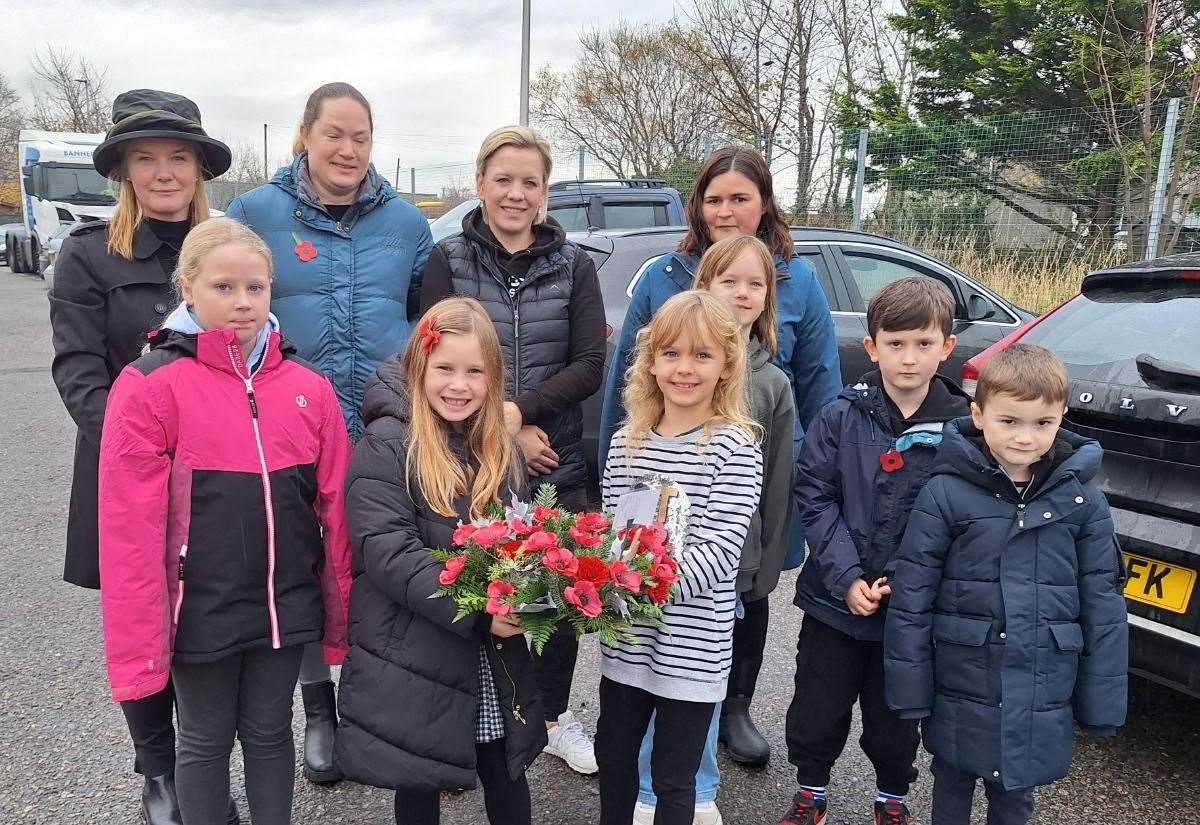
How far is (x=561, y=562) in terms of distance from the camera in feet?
5.65

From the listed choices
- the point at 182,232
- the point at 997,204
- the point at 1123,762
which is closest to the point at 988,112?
the point at 997,204

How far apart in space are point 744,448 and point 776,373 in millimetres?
380

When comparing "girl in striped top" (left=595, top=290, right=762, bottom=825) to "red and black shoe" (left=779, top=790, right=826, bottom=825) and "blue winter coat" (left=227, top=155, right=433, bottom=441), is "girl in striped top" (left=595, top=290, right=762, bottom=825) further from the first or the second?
"blue winter coat" (left=227, top=155, right=433, bottom=441)

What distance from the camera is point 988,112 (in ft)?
50.8

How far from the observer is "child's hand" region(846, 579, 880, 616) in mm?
2227

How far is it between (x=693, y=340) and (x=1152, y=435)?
1597 millimetres

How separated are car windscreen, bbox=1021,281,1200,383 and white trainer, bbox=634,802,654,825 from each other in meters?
2.07

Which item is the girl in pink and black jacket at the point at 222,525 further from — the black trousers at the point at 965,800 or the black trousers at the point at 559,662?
the black trousers at the point at 965,800

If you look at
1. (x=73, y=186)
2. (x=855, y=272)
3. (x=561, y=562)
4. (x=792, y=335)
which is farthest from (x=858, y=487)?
(x=73, y=186)

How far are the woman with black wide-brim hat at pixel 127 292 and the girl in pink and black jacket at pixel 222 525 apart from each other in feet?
1.05

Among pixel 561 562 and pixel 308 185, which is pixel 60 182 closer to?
pixel 308 185

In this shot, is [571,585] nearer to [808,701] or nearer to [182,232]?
[808,701]


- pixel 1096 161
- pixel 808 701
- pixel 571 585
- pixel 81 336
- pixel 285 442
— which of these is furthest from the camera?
pixel 1096 161

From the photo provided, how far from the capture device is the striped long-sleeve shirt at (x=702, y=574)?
2137 millimetres
